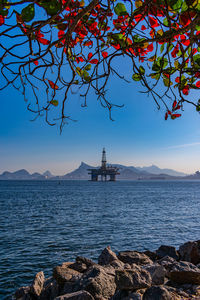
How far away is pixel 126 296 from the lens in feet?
14.3

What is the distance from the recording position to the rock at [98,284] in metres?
4.67

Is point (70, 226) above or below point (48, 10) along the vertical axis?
below

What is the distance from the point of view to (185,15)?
2.02m

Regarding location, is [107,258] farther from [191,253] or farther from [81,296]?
[81,296]

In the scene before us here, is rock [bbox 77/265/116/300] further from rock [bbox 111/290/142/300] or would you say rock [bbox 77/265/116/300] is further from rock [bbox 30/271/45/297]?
rock [bbox 30/271/45/297]

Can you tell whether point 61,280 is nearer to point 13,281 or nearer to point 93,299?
point 93,299

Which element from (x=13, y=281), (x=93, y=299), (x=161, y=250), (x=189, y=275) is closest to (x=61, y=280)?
(x=93, y=299)

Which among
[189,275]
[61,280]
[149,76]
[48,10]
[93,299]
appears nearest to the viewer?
[48,10]

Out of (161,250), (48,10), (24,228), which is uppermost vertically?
(48,10)

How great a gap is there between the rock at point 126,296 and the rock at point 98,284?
0.82 feet

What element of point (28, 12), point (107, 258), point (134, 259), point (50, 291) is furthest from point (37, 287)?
point (28, 12)

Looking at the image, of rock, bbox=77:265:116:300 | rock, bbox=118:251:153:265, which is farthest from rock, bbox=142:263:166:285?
rock, bbox=118:251:153:265

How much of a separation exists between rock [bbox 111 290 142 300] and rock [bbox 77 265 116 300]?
25 cm

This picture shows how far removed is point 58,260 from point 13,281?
265cm
